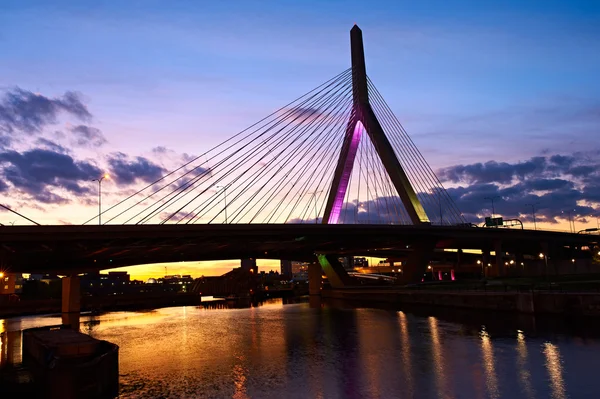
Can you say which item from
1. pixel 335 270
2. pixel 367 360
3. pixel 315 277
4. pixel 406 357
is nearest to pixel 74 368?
pixel 367 360

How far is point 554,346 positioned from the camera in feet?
105

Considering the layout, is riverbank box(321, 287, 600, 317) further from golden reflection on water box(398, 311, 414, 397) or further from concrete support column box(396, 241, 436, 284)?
golden reflection on water box(398, 311, 414, 397)

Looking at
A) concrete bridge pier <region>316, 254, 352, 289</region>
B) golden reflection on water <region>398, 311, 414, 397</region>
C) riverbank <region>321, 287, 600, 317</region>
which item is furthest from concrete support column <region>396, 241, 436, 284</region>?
golden reflection on water <region>398, 311, 414, 397</region>

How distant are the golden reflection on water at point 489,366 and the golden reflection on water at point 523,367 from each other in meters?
1.10

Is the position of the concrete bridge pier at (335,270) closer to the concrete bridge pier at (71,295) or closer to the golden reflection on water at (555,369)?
the concrete bridge pier at (71,295)

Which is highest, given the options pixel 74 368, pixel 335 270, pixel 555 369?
pixel 335 270

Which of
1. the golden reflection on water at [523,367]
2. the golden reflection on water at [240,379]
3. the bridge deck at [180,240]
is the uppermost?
the bridge deck at [180,240]

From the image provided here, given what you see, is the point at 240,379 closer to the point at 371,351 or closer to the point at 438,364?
the point at 438,364

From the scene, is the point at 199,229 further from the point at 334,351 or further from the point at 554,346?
the point at 554,346

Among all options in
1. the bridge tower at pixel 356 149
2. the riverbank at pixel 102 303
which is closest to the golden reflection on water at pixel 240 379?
the bridge tower at pixel 356 149

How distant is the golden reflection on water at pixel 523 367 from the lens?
21594 mm

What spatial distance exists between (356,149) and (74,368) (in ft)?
181

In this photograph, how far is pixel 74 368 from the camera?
25.4 metres

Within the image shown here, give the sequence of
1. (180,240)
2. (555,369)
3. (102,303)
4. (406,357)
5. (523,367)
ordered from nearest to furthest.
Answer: (555,369) < (523,367) < (406,357) < (180,240) < (102,303)
